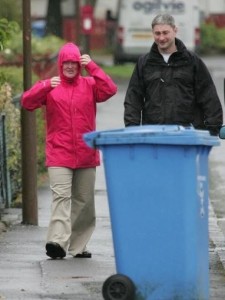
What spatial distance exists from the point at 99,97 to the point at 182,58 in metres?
0.90

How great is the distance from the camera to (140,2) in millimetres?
39844

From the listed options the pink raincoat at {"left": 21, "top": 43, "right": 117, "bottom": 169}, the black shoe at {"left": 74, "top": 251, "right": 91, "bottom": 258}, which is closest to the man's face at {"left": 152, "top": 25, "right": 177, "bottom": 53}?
the pink raincoat at {"left": 21, "top": 43, "right": 117, "bottom": 169}

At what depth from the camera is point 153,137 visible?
8.02m

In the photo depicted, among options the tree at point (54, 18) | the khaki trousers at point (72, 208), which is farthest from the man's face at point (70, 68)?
the tree at point (54, 18)

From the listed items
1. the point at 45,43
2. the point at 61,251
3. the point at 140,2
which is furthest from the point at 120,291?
the point at 140,2

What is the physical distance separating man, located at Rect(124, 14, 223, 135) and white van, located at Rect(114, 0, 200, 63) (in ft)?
94.8

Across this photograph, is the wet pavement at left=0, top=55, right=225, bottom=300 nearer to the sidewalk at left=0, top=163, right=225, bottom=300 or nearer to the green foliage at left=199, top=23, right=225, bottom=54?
the sidewalk at left=0, top=163, right=225, bottom=300

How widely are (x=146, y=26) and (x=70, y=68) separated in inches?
1171

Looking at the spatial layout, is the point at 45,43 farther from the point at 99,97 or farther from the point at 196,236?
the point at 196,236

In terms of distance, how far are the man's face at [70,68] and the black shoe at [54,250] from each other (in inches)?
53.0

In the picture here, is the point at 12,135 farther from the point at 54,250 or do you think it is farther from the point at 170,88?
the point at 170,88

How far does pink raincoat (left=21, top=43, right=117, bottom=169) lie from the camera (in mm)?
10344

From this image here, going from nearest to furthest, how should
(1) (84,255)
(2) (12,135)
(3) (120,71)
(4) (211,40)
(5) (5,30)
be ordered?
(1) (84,255)
(5) (5,30)
(2) (12,135)
(3) (120,71)
(4) (211,40)

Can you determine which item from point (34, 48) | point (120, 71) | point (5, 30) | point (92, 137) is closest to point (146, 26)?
point (120, 71)
